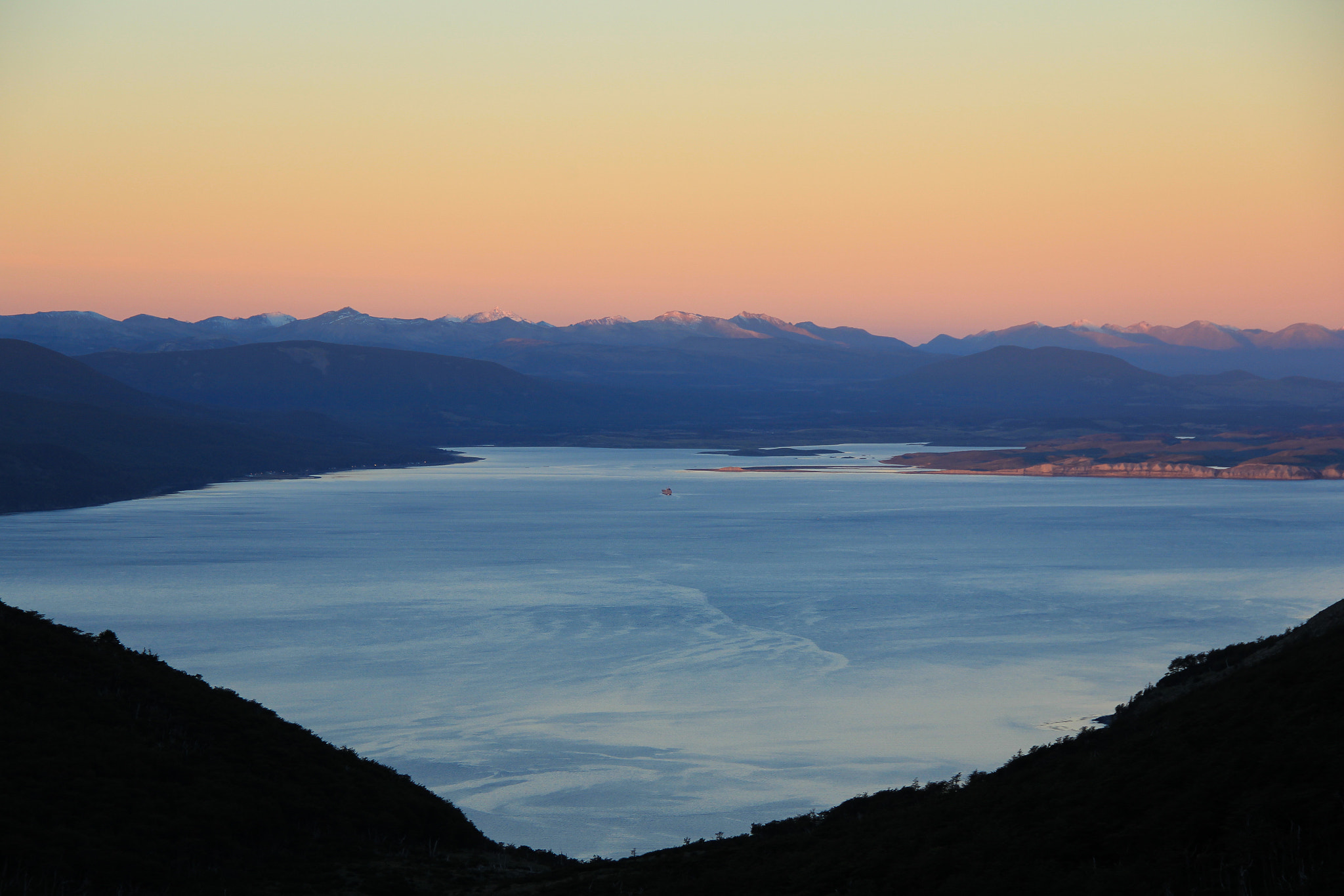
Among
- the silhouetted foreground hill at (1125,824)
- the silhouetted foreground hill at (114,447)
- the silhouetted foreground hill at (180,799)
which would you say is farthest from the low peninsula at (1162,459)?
the silhouetted foreground hill at (180,799)

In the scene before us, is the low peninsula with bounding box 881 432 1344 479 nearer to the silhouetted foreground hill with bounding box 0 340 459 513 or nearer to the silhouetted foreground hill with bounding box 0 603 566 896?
the silhouetted foreground hill with bounding box 0 340 459 513

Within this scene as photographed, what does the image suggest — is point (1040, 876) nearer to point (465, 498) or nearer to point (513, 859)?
point (513, 859)

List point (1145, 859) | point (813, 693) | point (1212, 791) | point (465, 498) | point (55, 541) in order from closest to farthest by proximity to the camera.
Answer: point (1145, 859) → point (1212, 791) → point (813, 693) → point (55, 541) → point (465, 498)

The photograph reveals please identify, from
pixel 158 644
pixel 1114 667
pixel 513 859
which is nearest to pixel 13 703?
pixel 513 859

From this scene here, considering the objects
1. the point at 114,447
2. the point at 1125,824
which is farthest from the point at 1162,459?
the point at 1125,824

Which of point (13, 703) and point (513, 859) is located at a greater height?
point (13, 703)

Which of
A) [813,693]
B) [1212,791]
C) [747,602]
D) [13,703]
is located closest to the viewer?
[1212,791]

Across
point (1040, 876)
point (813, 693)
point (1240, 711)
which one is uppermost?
point (1240, 711)
